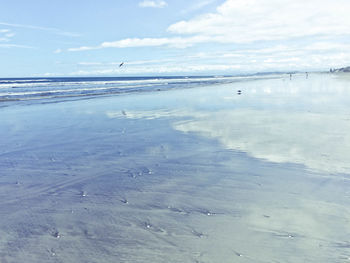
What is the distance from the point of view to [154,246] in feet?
17.0

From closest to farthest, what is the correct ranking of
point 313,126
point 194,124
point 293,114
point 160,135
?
point 160,135
point 313,126
point 194,124
point 293,114

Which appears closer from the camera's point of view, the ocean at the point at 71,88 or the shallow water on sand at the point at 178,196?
the shallow water on sand at the point at 178,196

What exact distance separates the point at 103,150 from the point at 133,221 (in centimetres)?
585

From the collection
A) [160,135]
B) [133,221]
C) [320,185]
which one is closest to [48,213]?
[133,221]

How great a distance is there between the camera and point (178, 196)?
23.6 feet

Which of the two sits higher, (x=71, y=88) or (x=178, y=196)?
(x=71, y=88)

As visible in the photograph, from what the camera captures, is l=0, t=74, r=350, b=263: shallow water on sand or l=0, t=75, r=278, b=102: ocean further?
l=0, t=75, r=278, b=102: ocean

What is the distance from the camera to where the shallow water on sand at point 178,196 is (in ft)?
16.6

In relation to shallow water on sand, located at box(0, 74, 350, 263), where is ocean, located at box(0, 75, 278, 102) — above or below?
above

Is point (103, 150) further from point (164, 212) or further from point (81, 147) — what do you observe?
point (164, 212)

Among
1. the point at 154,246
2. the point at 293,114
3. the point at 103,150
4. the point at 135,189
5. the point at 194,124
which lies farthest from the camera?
the point at 293,114

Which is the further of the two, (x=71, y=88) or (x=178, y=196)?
(x=71, y=88)

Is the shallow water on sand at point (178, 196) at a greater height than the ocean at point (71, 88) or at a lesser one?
lesser

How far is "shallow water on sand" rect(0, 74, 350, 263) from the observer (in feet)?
16.6
